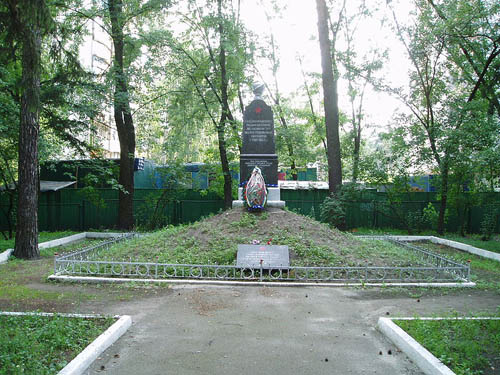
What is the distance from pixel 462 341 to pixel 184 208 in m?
15.1

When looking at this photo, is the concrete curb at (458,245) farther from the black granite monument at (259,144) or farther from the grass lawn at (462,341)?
the grass lawn at (462,341)

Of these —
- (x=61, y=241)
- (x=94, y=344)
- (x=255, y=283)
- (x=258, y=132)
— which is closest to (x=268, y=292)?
(x=255, y=283)

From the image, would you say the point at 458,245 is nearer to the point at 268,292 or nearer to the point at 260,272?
the point at 260,272

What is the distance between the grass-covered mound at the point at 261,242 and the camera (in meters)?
8.77

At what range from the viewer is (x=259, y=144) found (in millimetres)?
12211

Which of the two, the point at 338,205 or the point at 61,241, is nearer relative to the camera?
the point at 61,241

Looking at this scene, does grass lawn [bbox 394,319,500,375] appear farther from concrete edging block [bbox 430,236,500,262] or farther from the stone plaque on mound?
concrete edging block [bbox 430,236,500,262]

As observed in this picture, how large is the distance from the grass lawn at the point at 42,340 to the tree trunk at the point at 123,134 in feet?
34.8

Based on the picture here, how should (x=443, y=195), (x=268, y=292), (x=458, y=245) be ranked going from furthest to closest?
(x=443, y=195), (x=458, y=245), (x=268, y=292)

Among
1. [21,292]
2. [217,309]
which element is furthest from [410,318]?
[21,292]

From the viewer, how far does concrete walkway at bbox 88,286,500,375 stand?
4.27 metres

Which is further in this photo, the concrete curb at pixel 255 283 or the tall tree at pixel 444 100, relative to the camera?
the tall tree at pixel 444 100

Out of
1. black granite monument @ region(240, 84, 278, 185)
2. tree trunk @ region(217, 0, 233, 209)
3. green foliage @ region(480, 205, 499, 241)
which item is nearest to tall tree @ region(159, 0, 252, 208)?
tree trunk @ region(217, 0, 233, 209)

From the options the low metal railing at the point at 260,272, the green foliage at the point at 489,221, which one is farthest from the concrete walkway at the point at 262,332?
the green foliage at the point at 489,221
